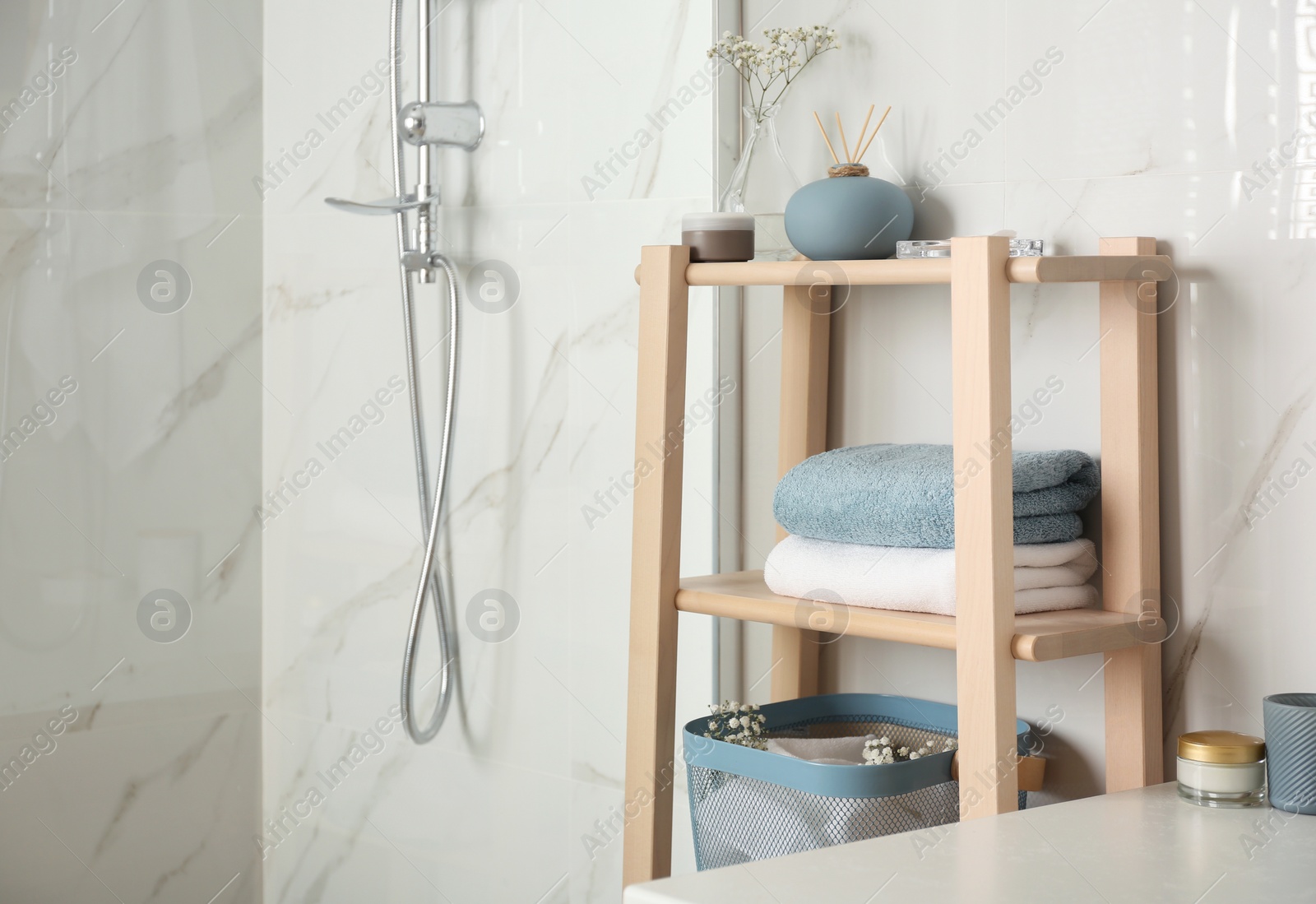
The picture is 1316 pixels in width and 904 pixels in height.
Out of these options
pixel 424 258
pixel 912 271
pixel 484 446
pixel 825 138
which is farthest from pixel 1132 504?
pixel 424 258

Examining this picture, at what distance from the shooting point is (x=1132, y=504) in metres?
1.15

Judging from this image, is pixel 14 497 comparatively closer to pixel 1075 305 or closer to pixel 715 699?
pixel 715 699

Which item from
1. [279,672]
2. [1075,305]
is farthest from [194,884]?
[1075,305]

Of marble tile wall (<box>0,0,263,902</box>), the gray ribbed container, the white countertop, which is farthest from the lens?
marble tile wall (<box>0,0,263,902</box>)

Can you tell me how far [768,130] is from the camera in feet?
4.71

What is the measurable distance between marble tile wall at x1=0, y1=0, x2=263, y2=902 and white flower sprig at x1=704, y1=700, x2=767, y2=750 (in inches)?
34.2

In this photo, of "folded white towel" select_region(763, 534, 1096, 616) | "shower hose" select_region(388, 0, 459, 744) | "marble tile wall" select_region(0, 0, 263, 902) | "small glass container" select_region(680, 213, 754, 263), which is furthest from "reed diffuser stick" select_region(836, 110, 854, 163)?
"marble tile wall" select_region(0, 0, 263, 902)

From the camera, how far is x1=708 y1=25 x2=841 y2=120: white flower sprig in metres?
1.38

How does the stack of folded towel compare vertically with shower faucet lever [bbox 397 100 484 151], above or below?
below

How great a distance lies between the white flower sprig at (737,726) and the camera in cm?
127

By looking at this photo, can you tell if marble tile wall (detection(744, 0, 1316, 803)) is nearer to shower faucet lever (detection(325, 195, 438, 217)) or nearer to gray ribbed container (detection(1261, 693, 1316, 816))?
gray ribbed container (detection(1261, 693, 1316, 816))

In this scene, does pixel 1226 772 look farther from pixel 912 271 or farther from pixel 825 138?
pixel 825 138

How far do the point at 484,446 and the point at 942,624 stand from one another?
29.3 inches

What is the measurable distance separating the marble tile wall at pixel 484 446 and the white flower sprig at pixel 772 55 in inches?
2.1
